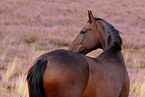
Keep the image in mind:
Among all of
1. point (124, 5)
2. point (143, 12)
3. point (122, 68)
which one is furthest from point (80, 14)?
point (122, 68)

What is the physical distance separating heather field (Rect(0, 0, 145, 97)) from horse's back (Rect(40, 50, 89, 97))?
6.90ft

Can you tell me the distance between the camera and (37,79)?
2320 millimetres

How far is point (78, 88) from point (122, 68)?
131cm

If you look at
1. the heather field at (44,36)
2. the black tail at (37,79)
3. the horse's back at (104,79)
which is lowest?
the heather field at (44,36)

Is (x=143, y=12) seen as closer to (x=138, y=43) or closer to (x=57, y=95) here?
(x=138, y=43)

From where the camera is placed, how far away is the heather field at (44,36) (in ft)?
18.9

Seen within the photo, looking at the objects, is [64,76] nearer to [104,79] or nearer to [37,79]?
[37,79]

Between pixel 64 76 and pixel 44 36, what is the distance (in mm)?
10561

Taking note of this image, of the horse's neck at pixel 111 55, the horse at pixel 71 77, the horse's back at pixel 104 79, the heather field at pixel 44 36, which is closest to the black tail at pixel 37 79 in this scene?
the horse at pixel 71 77

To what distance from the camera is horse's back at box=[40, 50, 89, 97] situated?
2.29 meters

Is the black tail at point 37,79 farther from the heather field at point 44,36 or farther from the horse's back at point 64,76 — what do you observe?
the heather field at point 44,36

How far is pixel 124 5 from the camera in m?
29.6

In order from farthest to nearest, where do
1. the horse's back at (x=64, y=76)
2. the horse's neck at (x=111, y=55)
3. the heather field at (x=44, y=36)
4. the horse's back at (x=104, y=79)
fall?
the heather field at (x=44, y=36)
the horse's neck at (x=111, y=55)
the horse's back at (x=104, y=79)
the horse's back at (x=64, y=76)

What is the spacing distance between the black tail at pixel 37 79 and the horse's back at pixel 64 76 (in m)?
0.04
